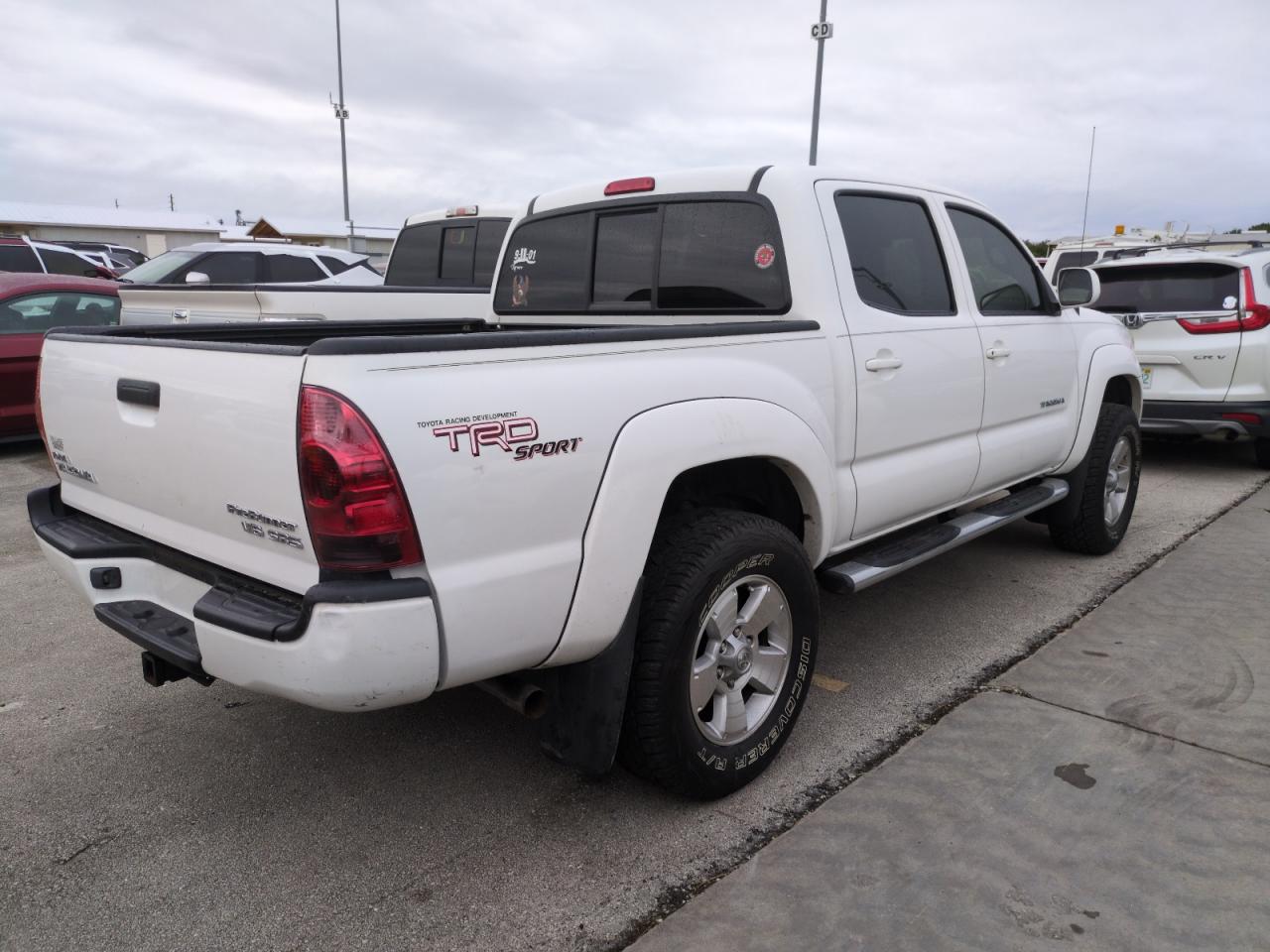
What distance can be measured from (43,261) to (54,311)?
9.32 meters

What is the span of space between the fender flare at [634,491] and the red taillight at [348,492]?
491 mm

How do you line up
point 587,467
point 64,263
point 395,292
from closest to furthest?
1. point 587,467
2. point 395,292
3. point 64,263

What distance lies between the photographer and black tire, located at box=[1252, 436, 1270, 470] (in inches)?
310

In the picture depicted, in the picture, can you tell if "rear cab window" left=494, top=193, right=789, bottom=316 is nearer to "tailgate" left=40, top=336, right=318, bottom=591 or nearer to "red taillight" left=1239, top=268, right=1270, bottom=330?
"tailgate" left=40, top=336, right=318, bottom=591

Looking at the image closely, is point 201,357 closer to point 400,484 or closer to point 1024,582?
point 400,484

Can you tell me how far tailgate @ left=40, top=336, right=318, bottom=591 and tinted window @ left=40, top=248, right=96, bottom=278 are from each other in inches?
614

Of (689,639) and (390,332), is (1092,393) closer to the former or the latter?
(689,639)

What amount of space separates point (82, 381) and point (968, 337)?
322cm

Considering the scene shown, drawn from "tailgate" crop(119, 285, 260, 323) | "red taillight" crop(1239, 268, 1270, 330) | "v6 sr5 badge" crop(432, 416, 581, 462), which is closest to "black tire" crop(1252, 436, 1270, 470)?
"red taillight" crop(1239, 268, 1270, 330)

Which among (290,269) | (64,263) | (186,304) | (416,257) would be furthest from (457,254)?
(64,263)

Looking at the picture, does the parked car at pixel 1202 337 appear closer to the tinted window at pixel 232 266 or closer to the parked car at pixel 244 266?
the parked car at pixel 244 266

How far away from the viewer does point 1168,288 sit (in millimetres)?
7797

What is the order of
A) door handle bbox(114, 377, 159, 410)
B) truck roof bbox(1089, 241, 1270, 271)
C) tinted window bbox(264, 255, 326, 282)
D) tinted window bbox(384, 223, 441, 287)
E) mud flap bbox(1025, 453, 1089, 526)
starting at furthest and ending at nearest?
tinted window bbox(264, 255, 326, 282) → tinted window bbox(384, 223, 441, 287) → truck roof bbox(1089, 241, 1270, 271) → mud flap bbox(1025, 453, 1089, 526) → door handle bbox(114, 377, 159, 410)

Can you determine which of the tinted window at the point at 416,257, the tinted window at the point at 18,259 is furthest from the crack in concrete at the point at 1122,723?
the tinted window at the point at 18,259
